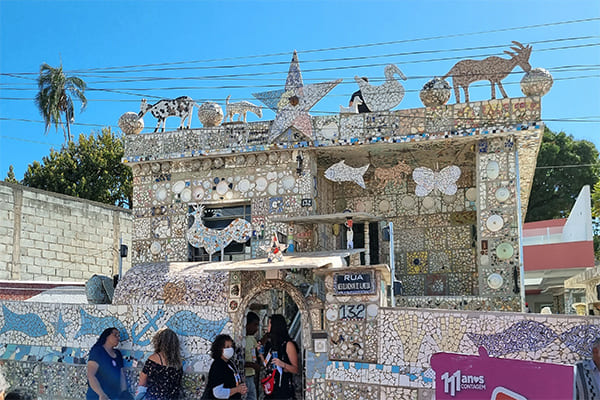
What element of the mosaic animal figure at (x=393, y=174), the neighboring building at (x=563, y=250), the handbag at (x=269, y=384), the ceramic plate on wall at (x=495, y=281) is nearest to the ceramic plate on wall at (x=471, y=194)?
the mosaic animal figure at (x=393, y=174)

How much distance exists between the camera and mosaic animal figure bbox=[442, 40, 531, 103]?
1411 cm

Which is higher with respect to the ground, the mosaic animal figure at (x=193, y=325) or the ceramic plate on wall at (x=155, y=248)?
the ceramic plate on wall at (x=155, y=248)

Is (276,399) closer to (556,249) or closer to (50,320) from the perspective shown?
(50,320)

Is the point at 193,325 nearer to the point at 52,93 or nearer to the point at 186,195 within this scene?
the point at 186,195

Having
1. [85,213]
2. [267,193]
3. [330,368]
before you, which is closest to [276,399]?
[330,368]

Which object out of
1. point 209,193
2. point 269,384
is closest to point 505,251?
point 269,384

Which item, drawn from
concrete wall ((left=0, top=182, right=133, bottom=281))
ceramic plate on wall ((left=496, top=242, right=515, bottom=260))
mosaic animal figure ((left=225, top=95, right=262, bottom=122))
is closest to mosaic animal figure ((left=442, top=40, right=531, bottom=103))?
ceramic plate on wall ((left=496, top=242, right=515, bottom=260))

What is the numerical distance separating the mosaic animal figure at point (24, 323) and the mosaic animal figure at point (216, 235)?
152 inches

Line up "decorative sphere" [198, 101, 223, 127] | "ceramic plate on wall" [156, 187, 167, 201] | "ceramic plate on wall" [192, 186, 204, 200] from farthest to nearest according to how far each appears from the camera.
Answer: "ceramic plate on wall" [156, 187, 167, 201] → "decorative sphere" [198, 101, 223, 127] → "ceramic plate on wall" [192, 186, 204, 200]

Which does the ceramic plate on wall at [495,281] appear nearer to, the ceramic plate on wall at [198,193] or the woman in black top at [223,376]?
the woman in black top at [223,376]

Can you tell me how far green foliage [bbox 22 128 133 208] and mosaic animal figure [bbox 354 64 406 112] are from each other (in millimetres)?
20823

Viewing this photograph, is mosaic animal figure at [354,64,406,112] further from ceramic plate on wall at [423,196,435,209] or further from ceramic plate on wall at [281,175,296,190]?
ceramic plate on wall at [423,196,435,209]

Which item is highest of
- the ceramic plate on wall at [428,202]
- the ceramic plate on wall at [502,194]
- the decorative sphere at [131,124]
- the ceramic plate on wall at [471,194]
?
the decorative sphere at [131,124]

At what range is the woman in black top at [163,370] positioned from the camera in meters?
9.97
